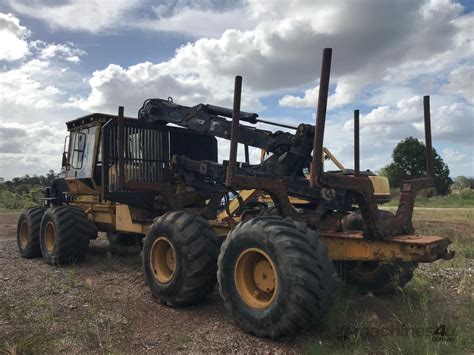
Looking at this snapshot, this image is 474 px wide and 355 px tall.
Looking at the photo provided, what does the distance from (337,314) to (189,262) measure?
5.91ft

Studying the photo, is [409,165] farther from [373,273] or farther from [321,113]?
[321,113]

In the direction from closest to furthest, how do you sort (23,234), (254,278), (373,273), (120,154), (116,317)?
(254,278)
(116,317)
(373,273)
(120,154)
(23,234)

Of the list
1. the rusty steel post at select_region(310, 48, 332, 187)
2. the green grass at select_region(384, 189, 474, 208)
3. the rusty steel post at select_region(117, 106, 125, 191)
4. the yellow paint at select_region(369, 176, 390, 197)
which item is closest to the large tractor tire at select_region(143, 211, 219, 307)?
the rusty steel post at select_region(117, 106, 125, 191)

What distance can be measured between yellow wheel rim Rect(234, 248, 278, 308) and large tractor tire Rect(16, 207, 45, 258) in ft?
20.6

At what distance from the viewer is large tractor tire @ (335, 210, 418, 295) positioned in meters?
5.92

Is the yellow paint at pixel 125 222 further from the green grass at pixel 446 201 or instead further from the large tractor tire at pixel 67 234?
the green grass at pixel 446 201

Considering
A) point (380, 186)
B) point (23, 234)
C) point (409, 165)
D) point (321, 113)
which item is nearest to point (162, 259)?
point (321, 113)

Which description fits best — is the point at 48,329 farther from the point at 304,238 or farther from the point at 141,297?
the point at 304,238

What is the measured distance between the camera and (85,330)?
4.93m

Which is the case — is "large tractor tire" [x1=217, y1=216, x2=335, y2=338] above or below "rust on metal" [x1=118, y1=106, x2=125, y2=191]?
below

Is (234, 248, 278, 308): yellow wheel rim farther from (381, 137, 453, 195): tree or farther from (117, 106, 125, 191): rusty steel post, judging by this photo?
(381, 137, 453, 195): tree

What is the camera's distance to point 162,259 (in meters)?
6.35

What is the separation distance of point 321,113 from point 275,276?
161 cm

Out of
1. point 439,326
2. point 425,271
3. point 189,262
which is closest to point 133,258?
point 189,262
